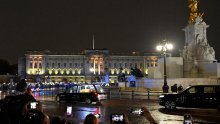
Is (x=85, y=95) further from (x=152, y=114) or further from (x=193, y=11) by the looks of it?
(x=193, y=11)

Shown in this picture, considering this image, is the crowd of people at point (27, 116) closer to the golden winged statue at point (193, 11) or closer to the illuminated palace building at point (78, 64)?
the golden winged statue at point (193, 11)

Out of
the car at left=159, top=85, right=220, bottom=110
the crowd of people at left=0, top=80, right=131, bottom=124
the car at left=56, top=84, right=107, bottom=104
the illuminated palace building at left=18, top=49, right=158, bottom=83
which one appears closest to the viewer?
the crowd of people at left=0, top=80, right=131, bottom=124

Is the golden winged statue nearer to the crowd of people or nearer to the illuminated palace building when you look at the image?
the crowd of people

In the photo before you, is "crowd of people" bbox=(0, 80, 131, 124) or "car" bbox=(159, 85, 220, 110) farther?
"car" bbox=(159, 85, 220, 110)

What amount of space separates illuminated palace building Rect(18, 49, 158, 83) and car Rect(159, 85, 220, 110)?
453 ft

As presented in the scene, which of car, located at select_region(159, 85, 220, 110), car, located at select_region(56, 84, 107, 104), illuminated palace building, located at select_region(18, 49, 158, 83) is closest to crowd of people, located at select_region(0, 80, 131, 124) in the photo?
car, located at select_region(159, 85, 220, 110)

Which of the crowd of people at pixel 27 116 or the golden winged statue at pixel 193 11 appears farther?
the golden winged statue at pixel 193 11

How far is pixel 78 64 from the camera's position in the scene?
165 m

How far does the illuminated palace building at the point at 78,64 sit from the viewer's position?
161 metres

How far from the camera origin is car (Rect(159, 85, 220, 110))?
19203 mm

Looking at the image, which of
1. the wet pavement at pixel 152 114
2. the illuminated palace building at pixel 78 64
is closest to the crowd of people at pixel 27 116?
the wet pavement at pixel 152 114

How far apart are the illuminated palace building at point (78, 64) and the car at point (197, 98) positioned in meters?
138

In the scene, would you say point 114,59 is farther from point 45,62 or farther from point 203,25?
point 203,25

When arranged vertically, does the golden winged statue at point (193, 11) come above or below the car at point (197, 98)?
above
